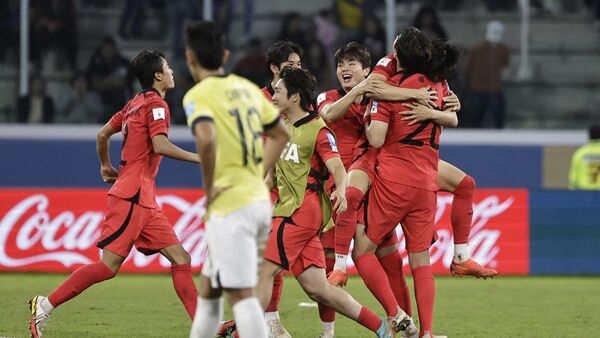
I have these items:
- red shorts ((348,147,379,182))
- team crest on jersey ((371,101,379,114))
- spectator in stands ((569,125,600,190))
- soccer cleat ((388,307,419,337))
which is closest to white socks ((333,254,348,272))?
soccer cleat ((388,307,419,337))

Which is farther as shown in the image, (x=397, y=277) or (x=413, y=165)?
(x=397, y=277)

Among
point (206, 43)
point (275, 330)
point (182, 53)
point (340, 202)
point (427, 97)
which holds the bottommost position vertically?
point (275, 330)

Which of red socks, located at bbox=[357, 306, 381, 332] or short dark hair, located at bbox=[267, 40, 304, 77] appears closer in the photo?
red socks, located at bbox=[357, 306, 381, 332]

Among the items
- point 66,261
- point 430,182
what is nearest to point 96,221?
point 66,261

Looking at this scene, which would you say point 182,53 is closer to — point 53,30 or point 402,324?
point 53,30

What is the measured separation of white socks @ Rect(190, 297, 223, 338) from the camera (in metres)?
6.33

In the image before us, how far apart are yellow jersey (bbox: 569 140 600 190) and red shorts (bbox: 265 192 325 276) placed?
25.5 ft

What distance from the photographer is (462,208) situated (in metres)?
8.91

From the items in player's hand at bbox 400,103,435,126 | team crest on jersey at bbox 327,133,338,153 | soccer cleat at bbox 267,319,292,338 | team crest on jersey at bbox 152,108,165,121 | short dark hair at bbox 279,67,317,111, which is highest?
short dark hair at bbox 279,67,317,111

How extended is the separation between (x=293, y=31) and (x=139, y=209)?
901 centimetres

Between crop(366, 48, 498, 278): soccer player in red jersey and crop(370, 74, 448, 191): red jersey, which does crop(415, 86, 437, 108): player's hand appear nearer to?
crop(370, 74, 448, 191): red jersey

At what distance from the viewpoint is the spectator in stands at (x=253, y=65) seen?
1672cm

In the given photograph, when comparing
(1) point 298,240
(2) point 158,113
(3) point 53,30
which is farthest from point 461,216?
(3) point 53,30

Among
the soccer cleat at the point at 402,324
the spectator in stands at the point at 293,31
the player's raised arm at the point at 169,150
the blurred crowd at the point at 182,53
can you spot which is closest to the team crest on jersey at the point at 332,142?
the player's raised arm at the point at 169,150
